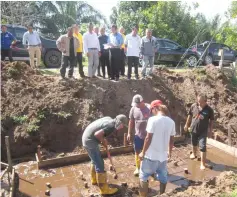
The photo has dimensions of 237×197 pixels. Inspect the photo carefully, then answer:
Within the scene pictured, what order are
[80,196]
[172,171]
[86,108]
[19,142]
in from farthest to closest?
[86,108], [19,142], [172,171], [80,196]

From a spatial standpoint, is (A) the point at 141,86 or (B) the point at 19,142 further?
(A) the point at 141,86

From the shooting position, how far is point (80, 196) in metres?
6.29

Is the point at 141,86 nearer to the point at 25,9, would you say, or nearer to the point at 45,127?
the point at 45,127

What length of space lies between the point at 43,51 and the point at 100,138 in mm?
9043

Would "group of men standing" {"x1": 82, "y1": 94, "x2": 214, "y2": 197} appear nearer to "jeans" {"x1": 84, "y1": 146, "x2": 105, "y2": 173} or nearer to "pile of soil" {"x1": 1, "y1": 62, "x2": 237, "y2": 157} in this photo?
"jeans" {"x1": 84, "y1": 146, "x2": 105, "y2": 173}

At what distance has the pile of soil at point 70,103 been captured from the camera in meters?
8.79

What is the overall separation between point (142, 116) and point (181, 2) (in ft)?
65.3

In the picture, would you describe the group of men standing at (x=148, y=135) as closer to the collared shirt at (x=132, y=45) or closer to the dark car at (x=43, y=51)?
the collared shirt at (x=132, y=45)

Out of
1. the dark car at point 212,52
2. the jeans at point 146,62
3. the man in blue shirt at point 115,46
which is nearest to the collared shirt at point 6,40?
the man in blue shirt at point 115,46

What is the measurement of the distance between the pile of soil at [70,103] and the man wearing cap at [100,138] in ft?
8.44

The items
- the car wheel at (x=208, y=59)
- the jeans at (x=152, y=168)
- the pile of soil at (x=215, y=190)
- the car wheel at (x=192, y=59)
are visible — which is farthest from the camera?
the car wheel at (x=208, y=59)

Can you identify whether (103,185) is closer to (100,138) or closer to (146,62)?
(100,138)

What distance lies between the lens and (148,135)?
4977mm

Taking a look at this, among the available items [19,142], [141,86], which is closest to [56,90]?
[19,142]
